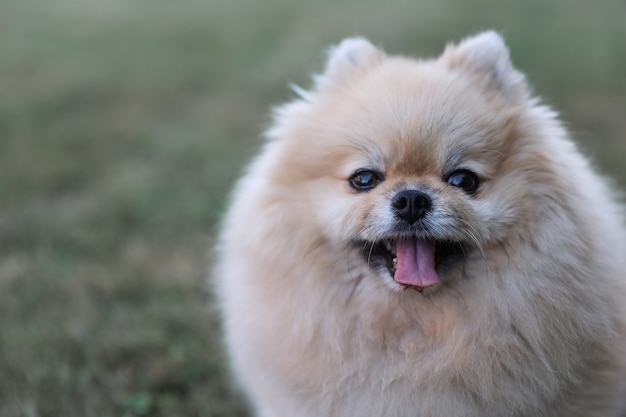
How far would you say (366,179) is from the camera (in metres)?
2.38

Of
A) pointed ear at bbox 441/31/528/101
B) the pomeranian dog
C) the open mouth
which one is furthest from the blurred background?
pointed ear at bbox 441/31/528/101

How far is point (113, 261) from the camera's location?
448cm

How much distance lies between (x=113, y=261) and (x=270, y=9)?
935cm

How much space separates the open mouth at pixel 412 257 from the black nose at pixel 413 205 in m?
0.13

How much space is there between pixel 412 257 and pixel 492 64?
32.4 inches

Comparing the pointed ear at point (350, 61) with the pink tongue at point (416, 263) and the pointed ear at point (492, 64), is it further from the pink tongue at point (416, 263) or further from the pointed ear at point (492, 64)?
the pink tongue at point (416, 263)

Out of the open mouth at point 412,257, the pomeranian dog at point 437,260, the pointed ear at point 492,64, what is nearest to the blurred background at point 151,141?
the pomeranian dog at point 437,260

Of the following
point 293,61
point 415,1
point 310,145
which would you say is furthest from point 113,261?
point 415,1

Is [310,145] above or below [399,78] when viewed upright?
below

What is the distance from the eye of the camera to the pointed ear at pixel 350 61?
2.72 metres

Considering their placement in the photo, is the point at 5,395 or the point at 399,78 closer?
the point at 399,78

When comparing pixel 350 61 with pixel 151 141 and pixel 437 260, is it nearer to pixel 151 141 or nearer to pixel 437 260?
pixel 437 260

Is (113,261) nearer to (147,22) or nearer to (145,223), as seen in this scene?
(145,223)

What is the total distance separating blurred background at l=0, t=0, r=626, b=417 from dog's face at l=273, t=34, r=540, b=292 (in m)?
1.37
